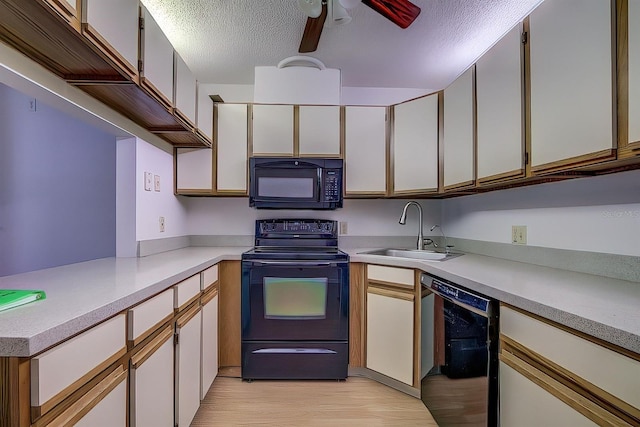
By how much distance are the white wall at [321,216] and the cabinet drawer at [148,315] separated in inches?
59.7

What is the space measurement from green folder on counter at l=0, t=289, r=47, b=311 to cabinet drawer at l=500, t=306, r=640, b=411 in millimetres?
1512

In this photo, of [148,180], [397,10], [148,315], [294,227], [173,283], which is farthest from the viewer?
[294,227]

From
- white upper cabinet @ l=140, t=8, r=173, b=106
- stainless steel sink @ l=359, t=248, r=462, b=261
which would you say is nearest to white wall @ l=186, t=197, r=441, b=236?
stainless steel sink @ l=359, t=248, r=462, b=261

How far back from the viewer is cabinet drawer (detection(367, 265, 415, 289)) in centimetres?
203

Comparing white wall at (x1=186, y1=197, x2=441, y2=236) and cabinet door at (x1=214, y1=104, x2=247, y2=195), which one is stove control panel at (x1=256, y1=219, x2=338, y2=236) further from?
cabinet door at (x1=214, y1=104, x2=247, y2=195)

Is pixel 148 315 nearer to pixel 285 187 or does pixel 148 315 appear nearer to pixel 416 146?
pixel 285 187

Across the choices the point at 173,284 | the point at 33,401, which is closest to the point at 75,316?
the point at 33,401

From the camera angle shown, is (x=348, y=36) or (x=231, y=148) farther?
(x=231, y=148)

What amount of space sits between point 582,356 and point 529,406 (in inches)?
12.3

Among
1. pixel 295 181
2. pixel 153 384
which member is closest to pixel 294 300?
pixel 295 181

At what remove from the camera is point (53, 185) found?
2.15m

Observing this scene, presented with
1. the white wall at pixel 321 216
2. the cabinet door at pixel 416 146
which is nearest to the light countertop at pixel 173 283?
the cabinet door at pixel 416 146

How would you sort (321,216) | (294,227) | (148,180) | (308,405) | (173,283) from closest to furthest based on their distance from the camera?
1. (173,283)
2. (308,405)
3. (148,180)
4. (294,227)
5. (321,216)

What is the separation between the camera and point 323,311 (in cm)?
226
